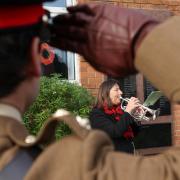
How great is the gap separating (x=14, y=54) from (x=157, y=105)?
6400 millimetres

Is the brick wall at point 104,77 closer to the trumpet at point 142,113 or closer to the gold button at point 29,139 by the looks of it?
the trumpet at point 142,113

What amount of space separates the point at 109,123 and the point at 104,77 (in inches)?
72.3

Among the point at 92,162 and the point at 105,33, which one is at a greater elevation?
the point at 105,33

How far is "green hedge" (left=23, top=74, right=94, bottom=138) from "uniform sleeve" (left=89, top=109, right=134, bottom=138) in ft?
2.20

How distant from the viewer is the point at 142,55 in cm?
129

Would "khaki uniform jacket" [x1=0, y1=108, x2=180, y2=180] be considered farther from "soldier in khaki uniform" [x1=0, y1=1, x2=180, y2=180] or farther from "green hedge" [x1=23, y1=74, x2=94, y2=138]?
"green hedge" [x1=23, y1=74, x2=94, y2=138]

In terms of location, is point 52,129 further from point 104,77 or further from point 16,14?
point 104,77

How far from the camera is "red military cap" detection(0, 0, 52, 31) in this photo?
49.4 inches

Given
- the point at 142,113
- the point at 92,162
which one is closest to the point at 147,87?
the point at 142,113

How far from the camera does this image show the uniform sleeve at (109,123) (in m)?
5.09

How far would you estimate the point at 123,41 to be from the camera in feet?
4.28

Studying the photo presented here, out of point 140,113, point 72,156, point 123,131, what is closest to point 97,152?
point 72,156

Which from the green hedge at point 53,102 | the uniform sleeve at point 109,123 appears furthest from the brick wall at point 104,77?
the uniform sleeve at point 109,123

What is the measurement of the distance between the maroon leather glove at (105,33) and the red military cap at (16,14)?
106 mm
